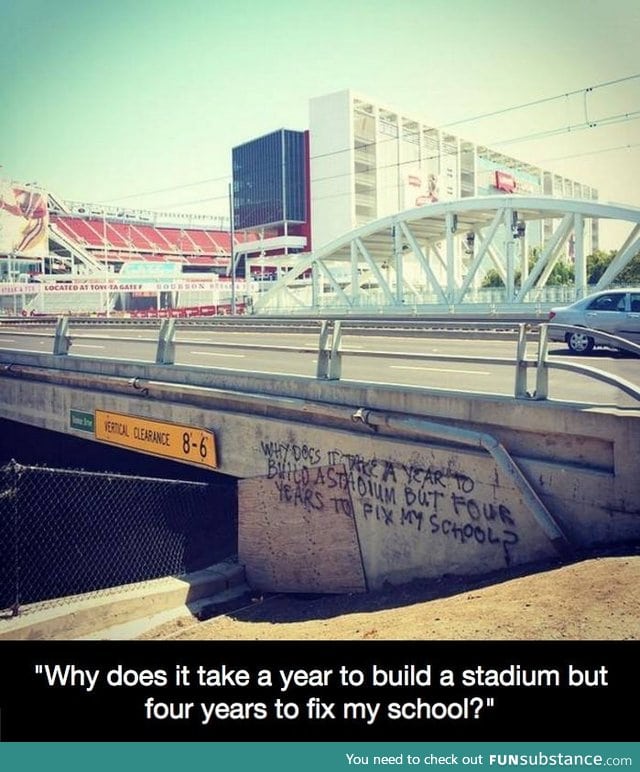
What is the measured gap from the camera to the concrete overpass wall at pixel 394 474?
5695 millimetres

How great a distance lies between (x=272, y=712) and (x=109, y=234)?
85931mm

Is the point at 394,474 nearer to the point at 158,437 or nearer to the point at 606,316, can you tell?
the point at 158,437

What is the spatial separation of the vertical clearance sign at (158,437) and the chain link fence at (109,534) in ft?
→ 1.49

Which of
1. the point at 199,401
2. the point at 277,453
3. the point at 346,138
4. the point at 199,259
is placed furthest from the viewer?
the point at 199,259

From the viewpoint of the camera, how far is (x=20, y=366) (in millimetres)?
12812

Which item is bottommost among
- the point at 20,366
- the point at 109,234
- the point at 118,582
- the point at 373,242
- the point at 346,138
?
the point at 118,582

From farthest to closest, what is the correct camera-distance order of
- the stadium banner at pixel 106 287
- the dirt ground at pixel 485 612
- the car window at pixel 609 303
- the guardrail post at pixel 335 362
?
the stadium banner at pixel 106 287 < the car window at pixel 609 303 < the guardrail post at pixel 335 362 < the dirt ground at pixel 485 612

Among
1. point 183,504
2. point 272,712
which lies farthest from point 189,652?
point 183,504

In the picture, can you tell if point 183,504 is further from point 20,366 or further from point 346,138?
point 346,138

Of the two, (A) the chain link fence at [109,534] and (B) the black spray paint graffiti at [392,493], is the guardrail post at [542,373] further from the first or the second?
(A) the chain link fence at [109,534]

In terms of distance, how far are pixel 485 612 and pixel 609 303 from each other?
11.6m

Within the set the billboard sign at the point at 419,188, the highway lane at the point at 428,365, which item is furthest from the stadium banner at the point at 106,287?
the billboard sign at the point at 419,188

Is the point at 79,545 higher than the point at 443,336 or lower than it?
lower

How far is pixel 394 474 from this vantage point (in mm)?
7039
